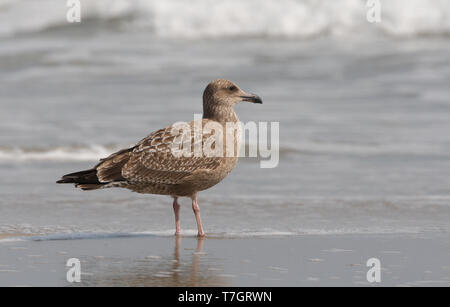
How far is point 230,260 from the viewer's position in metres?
6.07

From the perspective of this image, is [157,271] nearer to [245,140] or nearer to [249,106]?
[245,140]

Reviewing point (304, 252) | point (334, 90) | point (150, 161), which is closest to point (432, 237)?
point (304, 252)

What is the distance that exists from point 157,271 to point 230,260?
21.7 inches

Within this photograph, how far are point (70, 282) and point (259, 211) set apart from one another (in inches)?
105

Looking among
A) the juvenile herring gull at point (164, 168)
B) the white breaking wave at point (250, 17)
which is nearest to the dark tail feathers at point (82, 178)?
the juvenile herring gull at point (164, 168)

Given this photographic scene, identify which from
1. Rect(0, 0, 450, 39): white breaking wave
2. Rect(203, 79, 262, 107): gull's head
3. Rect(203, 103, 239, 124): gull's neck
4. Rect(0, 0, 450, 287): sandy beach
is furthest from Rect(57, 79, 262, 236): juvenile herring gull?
Rect(0, 0, 450, 39): white breaking wave

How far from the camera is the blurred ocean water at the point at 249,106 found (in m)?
7.86

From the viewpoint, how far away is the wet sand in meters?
5.54

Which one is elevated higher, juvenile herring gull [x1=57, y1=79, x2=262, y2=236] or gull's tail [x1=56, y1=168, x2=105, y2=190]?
juvenile herring gull [x1=57, y1=79, x2=262, y2=236]

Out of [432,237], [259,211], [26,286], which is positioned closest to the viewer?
[26,286]

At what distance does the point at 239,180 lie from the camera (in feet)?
30.5

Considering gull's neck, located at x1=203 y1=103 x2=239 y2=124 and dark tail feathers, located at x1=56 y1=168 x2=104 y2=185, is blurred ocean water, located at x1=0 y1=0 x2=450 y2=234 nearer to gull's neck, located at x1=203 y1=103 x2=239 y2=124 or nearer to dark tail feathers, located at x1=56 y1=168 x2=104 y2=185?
dark tail feathers, located at x1=56 y1=168 x2=104 y2=185

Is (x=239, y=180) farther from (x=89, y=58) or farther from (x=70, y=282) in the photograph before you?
(x=89, y=58)

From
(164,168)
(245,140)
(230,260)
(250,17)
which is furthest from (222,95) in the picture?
(250,17)
